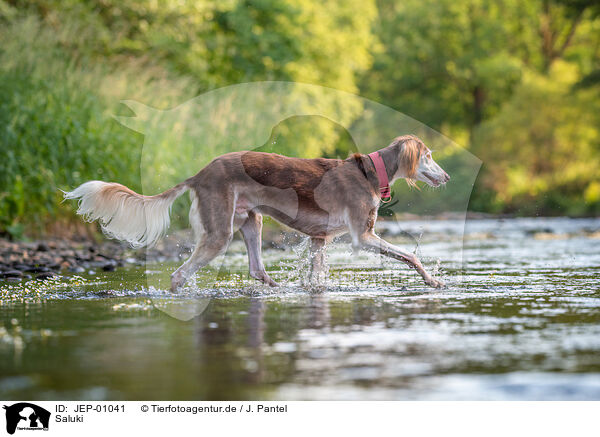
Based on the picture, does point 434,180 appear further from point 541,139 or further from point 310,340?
point 541,139

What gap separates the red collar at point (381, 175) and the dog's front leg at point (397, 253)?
46cm

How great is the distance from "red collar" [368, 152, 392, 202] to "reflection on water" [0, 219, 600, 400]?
0.95m

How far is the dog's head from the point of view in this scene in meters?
8.48

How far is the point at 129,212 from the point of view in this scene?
8109mm

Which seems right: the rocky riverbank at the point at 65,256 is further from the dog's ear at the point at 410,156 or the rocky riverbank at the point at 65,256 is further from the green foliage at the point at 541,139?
the green foliage at the point at 541,139

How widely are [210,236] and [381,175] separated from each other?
1.84 metres

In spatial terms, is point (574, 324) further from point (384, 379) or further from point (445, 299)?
point (384, 379)

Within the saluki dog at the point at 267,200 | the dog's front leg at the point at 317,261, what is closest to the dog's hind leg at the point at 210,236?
the saluki dog at the point at 267,200

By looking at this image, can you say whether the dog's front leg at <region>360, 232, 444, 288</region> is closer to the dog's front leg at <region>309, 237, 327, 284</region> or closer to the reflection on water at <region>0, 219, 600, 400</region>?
the reflection on water at <region>0, 219, 600, 400</region>

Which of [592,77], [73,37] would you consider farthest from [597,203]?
[73,37]

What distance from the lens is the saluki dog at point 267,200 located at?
7969mm

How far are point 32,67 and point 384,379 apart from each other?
1149cm
